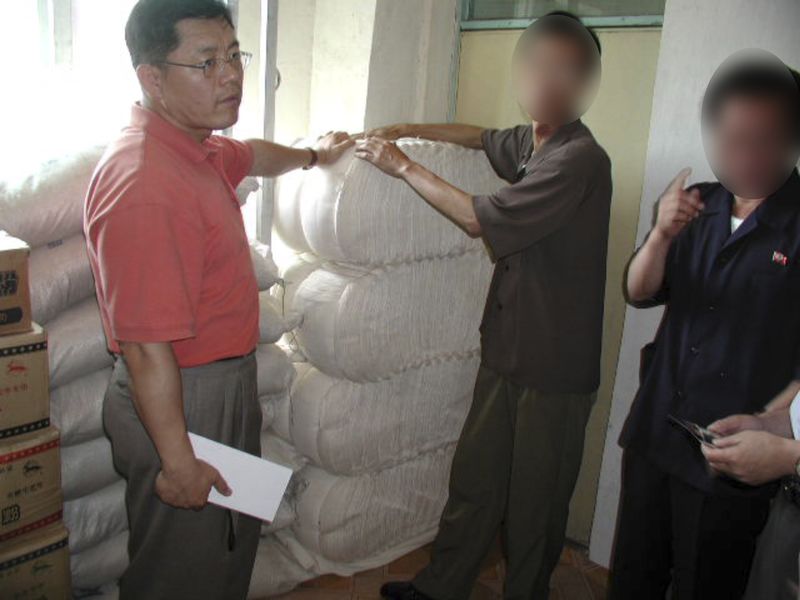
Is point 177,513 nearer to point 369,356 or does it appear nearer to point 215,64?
point 369,356

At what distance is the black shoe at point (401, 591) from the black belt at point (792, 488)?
107 cm

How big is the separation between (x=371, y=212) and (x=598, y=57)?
2.28 ft

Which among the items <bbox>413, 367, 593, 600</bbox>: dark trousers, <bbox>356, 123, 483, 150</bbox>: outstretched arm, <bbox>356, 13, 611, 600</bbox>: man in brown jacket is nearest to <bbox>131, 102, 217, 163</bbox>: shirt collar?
<bbox>356, 13, 611, 600</bbox>: man in brown jacket

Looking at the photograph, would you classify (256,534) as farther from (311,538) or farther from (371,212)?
(371,212)

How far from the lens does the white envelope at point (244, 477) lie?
125 cm

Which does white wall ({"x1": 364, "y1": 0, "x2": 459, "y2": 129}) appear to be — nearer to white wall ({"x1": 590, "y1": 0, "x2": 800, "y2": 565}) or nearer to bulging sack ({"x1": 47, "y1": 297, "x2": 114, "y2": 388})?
white wall ({"x1": 590, "y1": 0, "x2": 800, "y2": 565})

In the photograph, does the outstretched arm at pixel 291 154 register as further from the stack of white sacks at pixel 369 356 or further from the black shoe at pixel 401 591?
the black shoe at pixel 401 591

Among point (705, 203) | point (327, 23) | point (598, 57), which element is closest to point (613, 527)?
point (705, 203)

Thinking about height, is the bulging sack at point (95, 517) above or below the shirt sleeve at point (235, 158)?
below

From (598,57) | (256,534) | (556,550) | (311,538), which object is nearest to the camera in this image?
(256,534)

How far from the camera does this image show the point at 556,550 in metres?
1.82

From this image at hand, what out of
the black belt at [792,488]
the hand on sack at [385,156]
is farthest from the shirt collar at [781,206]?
the hand on sack at [385,156]

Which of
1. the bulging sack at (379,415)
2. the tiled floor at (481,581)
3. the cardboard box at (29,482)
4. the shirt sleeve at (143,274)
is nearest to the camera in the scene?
the shirt sleeve at (143,274)

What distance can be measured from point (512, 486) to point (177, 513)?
87 cm
